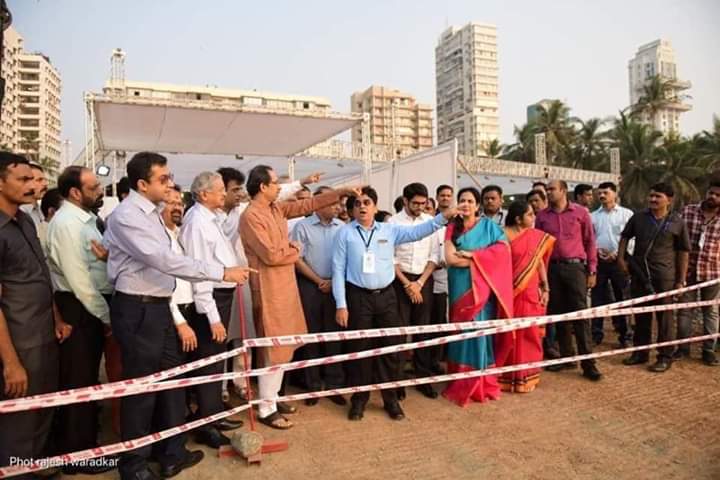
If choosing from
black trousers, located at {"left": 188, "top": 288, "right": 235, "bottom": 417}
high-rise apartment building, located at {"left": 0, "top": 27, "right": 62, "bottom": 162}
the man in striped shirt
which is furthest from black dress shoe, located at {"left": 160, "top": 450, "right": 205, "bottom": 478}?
high-rise apartment building, located at {"left": 0, "top": 27, "right": 62, "bottom": 162}

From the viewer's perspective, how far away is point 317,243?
440 cm

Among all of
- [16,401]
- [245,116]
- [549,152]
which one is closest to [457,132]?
[549,152]

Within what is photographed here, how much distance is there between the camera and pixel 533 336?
4.28 metres

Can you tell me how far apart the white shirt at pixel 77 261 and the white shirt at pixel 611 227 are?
523 centimetres

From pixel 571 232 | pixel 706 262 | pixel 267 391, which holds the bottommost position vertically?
pixel 267 391

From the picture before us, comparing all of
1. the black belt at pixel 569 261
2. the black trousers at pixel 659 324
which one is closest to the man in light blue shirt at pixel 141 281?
the black belt at pixel 569 261

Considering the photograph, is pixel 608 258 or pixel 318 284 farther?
pixel 608 258

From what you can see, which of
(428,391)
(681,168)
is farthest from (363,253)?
(681,168)

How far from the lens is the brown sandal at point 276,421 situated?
3.57 metres

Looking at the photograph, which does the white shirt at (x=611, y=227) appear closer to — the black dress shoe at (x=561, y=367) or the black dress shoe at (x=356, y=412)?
the black dress shoe at (x=561, y=367)

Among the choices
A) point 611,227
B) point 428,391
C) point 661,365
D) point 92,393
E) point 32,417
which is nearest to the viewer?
point 92,393

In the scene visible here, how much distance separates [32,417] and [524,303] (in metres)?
3.53

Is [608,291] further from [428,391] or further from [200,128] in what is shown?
[200,128]

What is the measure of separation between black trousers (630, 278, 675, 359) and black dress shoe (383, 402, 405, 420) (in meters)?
2.68
